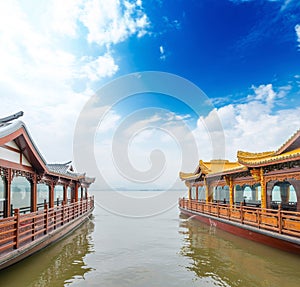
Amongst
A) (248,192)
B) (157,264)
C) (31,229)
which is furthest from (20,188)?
(248,192)

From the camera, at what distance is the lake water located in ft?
22.4

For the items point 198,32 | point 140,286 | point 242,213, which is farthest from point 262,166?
point 198,32

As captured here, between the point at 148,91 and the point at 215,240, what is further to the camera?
the point at 148,91

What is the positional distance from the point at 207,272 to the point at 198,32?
14549 mm

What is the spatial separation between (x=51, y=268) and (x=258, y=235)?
744cm

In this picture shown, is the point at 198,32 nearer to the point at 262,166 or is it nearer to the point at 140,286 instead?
the point at 262,166

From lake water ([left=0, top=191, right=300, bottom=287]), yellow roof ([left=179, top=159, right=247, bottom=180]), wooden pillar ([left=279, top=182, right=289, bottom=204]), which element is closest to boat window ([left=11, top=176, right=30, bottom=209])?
lake water ([left=0, top=191, right=300, bottom=287])

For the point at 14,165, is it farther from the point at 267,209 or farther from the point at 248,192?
the point at 248,192

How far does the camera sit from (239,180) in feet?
53.5

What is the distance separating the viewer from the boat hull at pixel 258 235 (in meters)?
8.51

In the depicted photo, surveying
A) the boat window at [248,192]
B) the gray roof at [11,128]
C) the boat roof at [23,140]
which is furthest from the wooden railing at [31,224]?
the boat window at [248,192]

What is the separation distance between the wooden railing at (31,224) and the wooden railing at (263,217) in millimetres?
7831

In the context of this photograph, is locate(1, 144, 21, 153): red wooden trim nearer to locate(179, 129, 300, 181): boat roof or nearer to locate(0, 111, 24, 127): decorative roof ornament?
locate(0, 111, 24, 127): decorative roof ornament

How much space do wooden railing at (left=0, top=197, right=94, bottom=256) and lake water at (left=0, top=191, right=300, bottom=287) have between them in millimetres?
676
